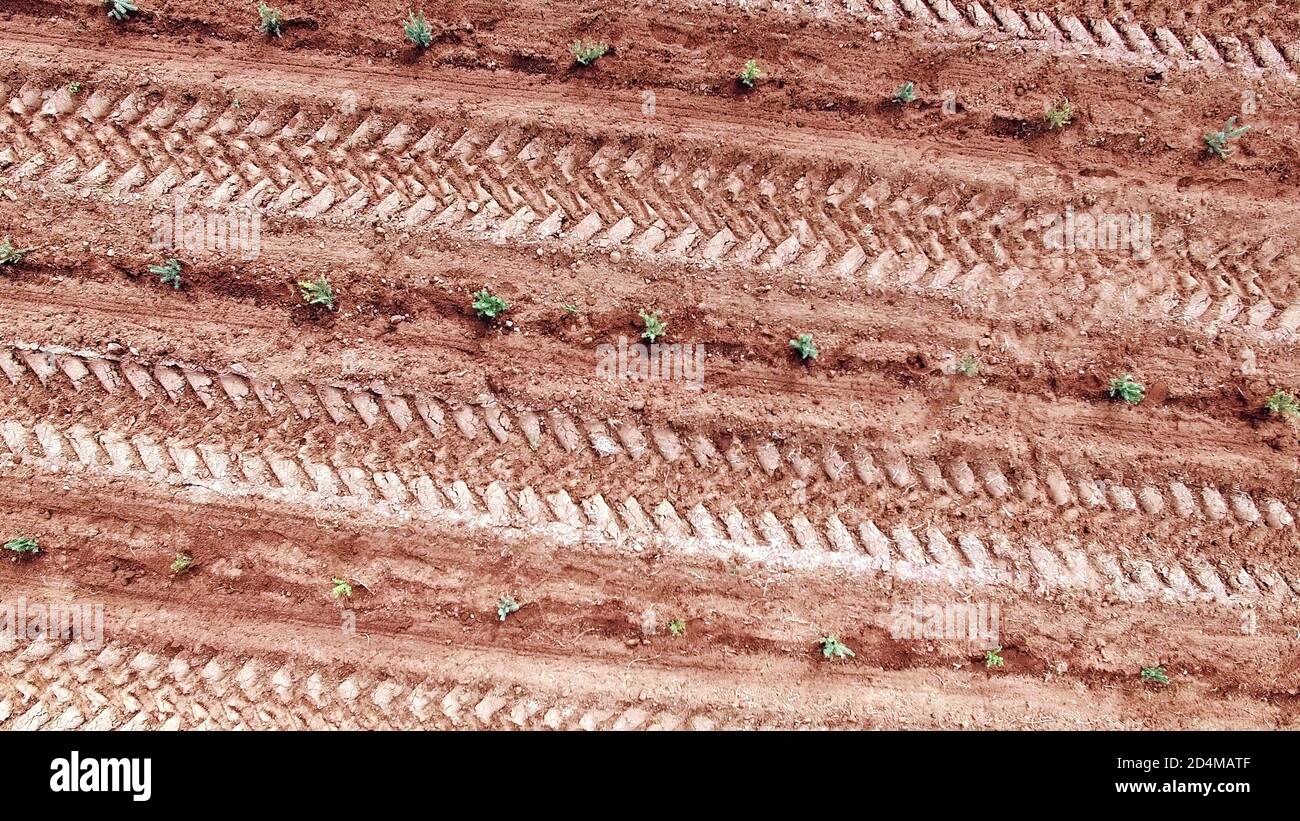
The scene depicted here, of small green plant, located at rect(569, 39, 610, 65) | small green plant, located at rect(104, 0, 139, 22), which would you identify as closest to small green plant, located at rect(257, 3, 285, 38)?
small green plant, located at rect(104, 0, 139, 22)

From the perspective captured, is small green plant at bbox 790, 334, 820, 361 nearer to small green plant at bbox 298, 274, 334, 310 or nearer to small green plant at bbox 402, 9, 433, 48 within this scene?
small green plant at bbox 298, 274, 334, 310

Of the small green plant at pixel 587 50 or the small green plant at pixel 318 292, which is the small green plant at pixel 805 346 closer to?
the small green plant at pixel 587 50

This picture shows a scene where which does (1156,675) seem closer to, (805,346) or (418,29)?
(805,346)

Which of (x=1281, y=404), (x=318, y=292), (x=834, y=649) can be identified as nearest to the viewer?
(x=834, y=649)

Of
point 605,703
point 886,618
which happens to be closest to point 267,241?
point 605,703

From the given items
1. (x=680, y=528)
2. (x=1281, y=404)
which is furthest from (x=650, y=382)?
(x=1281, y=404)
